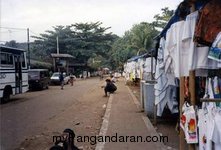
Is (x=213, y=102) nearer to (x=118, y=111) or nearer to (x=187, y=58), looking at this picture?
(x=187, y=58)

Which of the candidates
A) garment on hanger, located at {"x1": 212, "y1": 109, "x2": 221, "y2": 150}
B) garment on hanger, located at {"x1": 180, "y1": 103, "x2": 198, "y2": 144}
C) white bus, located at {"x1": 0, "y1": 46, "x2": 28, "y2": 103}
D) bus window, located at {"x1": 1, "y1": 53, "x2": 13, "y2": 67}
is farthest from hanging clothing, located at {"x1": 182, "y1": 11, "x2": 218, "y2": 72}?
bus window, located at {"x1": 1, "y1": 53, "x2": 13, "y2": 67}

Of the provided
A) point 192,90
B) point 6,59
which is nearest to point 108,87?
point 6,59

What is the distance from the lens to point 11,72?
19469 mm

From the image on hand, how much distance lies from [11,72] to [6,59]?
0.86 metres

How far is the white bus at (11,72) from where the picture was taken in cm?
1842

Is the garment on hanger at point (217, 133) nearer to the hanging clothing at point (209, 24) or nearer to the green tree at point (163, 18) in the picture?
the hanging clothing at point (209, 24)

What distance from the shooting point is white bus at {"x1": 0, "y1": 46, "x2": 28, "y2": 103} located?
60.4 feet

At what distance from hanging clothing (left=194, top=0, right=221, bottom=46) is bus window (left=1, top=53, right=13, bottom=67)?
1545 cm

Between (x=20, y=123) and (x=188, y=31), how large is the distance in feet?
28.4

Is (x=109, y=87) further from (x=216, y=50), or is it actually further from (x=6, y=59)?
(x=216, y=50)

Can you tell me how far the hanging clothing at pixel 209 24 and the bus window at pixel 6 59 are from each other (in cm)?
1545

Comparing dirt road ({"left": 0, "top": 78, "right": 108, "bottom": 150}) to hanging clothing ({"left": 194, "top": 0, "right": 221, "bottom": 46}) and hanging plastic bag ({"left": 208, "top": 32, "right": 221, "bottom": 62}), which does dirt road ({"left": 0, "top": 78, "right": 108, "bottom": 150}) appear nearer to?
hanging clothing ({"left": 194, "top": 0, "right": 221, "bottom": 46})

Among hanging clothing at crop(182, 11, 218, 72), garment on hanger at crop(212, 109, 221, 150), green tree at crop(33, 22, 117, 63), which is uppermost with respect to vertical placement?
green tree at crop(33, 22, 117, 63)

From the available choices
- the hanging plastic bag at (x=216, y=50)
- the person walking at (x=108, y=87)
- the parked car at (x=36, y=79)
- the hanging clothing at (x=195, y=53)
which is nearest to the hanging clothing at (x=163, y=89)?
the hanging clothing at (x=195, y=53)
